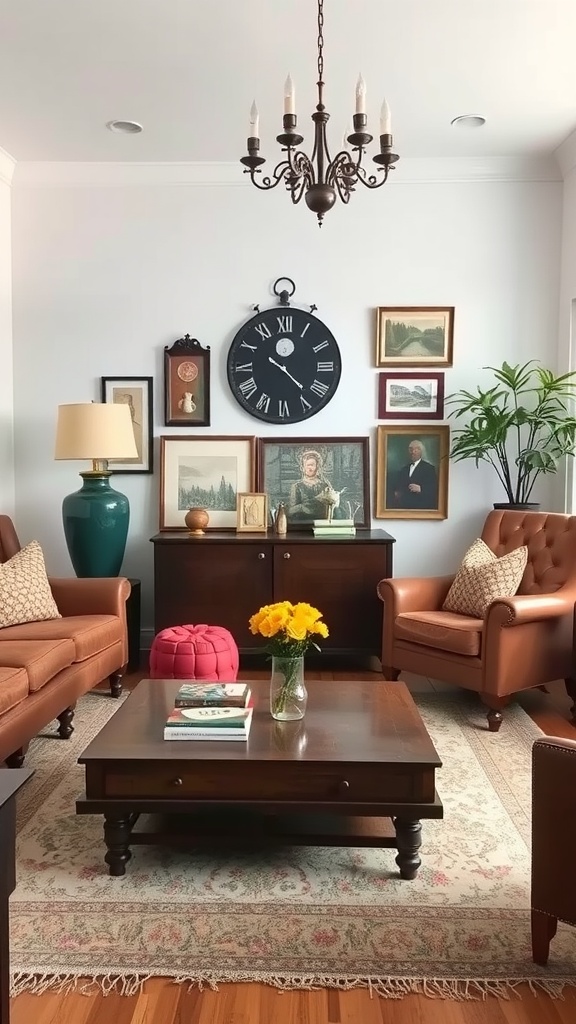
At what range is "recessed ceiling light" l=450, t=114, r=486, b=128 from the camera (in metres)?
4.23

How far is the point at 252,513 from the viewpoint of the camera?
4844 mm

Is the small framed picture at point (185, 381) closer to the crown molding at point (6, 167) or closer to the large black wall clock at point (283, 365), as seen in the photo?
the large black wall clock at point (283, 365)

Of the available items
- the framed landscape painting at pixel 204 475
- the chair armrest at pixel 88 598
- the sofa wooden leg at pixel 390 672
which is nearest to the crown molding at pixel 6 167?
the framed landscape painting at pixel 204 475

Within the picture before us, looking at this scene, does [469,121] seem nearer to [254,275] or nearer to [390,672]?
[254,275]

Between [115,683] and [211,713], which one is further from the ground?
[211,713]

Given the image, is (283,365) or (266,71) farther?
(283,365)

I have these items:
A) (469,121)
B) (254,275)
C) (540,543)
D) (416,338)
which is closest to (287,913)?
(540,543)

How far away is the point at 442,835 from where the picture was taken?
8.75 feet

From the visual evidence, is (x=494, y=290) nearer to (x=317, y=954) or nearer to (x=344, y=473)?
(x=344, y=473)

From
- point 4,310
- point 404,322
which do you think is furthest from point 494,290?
point 4,310

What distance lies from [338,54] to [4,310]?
256 cm

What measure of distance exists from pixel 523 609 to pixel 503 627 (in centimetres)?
12

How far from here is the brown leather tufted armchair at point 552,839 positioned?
1846mm

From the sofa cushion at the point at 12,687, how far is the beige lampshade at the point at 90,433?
1.70 meters
